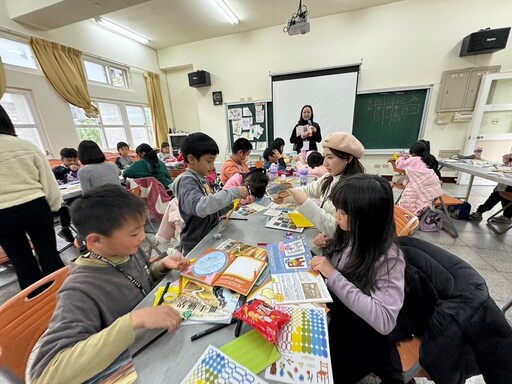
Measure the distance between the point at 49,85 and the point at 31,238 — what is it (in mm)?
4064

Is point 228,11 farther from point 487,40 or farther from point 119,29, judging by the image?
point 487,40

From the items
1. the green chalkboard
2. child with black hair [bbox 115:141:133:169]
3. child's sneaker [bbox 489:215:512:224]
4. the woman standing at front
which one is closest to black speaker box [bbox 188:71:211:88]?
child with black hair [bbox 115:141:133:169]

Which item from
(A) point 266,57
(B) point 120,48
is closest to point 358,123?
(A) point 266,57

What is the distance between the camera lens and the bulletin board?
5.35 m

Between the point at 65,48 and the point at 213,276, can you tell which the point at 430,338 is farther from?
the point at 65,48

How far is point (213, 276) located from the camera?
2.58 ft

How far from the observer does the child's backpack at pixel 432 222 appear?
264cm

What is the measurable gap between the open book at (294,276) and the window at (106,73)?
6147 mm

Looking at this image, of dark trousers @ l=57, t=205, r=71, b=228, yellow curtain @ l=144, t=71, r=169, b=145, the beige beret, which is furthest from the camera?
yellow curtain @ l=144, t=71, r=169, b=145

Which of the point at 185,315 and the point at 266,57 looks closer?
the point at 185,315

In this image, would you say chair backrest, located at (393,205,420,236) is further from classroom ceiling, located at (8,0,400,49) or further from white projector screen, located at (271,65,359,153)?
classroom ceiling, located at (8,0,400,49)

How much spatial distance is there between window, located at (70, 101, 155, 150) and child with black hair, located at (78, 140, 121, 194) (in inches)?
125

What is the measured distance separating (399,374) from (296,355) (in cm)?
52

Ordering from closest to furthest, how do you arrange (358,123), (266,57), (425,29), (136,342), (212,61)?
(136,342) → (425,29) → (358,123) → (266,57) → (212,61)
